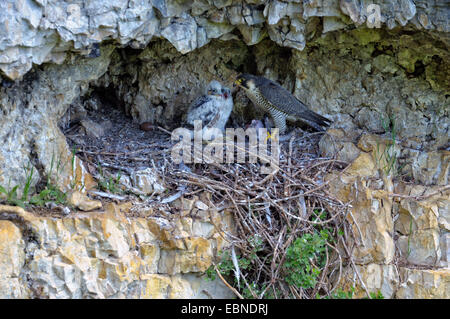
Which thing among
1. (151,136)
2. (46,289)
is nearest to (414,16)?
(151,136)

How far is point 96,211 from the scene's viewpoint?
4.26 meters

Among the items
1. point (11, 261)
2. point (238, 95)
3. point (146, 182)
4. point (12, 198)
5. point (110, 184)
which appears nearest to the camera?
point (11, 261)

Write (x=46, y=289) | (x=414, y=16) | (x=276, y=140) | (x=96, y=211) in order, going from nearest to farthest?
(x=46, y=289), (x=96, y=211), (x=414, y=16), (x=276, y=140)

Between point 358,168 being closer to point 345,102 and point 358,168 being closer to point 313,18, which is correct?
point 345,102

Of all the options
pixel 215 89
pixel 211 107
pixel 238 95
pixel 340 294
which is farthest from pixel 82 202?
pixel 238 95

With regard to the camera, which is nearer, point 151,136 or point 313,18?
point 313,18

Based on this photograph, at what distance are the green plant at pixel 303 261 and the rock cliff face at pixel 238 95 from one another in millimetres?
406

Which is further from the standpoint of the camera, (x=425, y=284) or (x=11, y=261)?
(x=425, y=284)

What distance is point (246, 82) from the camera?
5.95m

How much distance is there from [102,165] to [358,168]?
2373 mm

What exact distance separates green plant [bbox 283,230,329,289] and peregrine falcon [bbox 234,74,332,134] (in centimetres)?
161

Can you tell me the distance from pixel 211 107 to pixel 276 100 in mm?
681

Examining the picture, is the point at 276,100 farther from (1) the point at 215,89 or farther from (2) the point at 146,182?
(2) the point at 146,182

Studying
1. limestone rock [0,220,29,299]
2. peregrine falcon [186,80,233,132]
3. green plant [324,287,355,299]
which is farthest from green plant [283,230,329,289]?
limestone rock [0,220,29,299]
